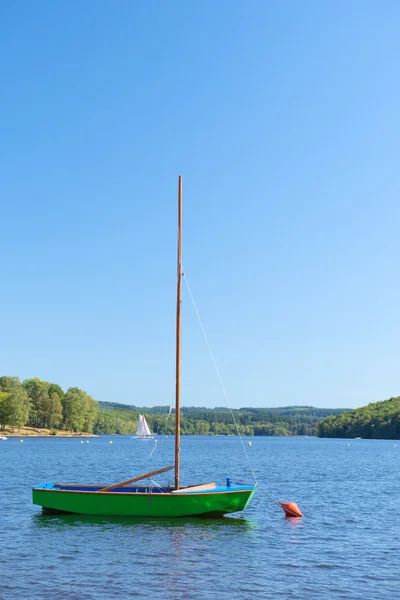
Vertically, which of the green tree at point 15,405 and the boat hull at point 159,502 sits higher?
the green tree at point 15,405

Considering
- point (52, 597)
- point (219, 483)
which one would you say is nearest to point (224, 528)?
point (52, 597)

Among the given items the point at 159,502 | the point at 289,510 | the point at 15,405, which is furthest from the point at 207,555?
the point at 15,405

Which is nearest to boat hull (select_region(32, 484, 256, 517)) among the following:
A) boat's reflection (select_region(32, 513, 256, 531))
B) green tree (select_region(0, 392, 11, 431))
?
boat's reflection (select_region(32, 513, 256, 531))

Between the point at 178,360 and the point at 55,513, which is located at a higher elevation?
the point at 178,360

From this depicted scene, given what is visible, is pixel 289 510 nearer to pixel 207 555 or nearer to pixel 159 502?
pixel 159 502

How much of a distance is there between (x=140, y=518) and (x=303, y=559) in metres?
10.5

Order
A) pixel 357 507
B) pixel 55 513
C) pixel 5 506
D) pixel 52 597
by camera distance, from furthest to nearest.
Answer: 1. pixel 357 507
2. pixel 5 506
3. pixel 55 513
4. pixel 52 597

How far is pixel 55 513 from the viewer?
36188 millimetres

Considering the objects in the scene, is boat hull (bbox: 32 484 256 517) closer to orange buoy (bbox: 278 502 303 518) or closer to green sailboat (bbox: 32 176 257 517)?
green sailboat (bbox: 32 176 257 517)

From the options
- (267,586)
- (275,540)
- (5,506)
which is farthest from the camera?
(5,506)

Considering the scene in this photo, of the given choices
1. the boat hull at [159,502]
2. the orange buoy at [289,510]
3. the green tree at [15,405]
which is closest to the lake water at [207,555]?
the orange buoy at [289,510]

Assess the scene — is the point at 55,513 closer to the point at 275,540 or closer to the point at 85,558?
the point at 85,558

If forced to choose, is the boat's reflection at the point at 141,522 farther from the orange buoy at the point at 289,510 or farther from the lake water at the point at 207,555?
the orange buoy at the point at 289,510

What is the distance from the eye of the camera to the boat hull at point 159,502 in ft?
109
